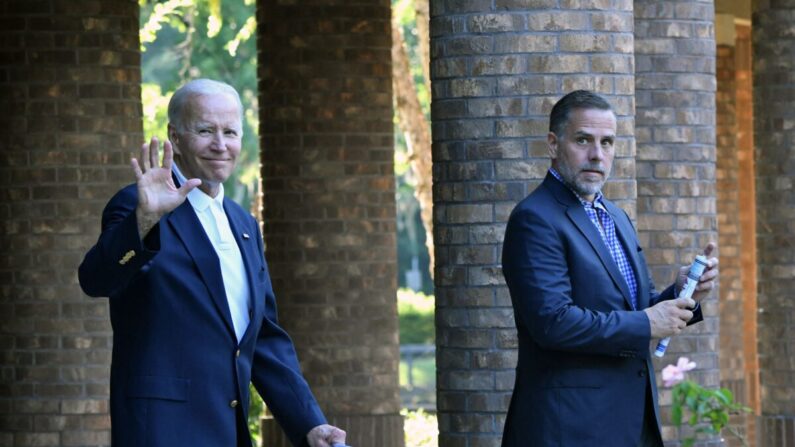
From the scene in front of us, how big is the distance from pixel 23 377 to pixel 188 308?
718cm

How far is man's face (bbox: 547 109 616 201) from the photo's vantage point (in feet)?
20.1

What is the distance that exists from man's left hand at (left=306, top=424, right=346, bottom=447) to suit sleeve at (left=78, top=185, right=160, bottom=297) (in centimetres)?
81

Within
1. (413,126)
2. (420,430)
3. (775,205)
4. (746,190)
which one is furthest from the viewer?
(413,126)

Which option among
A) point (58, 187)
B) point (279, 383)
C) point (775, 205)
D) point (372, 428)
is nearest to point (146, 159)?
point (279, 383)

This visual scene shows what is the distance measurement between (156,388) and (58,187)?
6999 millimetres

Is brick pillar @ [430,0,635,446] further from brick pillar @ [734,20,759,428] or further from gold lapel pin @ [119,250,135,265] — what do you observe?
brick pillar @ [734,20,759,428]

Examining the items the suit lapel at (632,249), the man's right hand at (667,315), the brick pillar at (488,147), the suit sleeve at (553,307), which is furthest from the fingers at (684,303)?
the brick pillar at (488,147)

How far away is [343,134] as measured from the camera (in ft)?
46.4

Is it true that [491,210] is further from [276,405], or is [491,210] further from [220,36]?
[220,36]

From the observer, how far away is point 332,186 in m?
14.2

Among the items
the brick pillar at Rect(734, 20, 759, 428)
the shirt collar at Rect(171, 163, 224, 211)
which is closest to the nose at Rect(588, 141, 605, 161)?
the shirt collar at Rect(171, 163, 224, 211)

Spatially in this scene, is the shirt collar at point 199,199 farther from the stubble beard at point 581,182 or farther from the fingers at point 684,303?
the fingers at point 684,303

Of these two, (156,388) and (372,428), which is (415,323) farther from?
(156,388)

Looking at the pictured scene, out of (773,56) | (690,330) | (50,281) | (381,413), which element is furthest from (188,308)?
(381,413)
